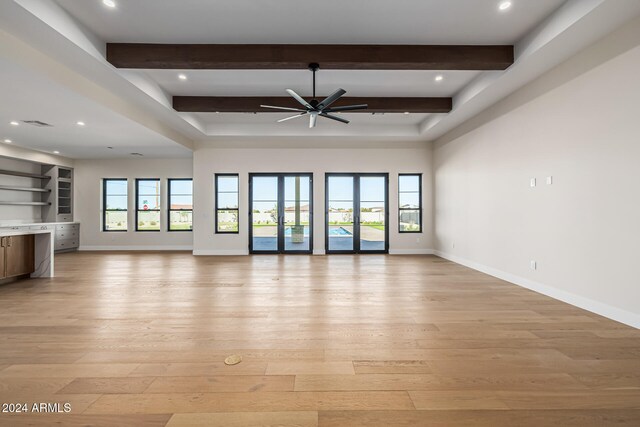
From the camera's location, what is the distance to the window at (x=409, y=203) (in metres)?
8.91

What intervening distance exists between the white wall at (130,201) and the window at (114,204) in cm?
13

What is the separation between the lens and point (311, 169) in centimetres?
875

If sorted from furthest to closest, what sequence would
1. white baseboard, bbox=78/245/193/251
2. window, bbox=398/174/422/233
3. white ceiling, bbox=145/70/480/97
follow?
white baseboard, bbox=78/245/193/251 < window, bbox=398/174/422/233 < white ceiling, bbox=145/70/480/97

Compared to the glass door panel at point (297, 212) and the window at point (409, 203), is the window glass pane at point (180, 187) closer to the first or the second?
the glass door panel at point (297, 212)

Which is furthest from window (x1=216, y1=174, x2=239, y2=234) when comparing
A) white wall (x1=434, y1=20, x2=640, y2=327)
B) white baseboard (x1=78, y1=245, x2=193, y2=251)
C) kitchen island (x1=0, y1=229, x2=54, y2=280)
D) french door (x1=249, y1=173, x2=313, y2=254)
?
white wall (x1=434, y1=20, x2=640, y2=327)

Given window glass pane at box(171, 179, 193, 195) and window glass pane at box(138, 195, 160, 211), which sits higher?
window glass pane at box(171, 179, 193, 195)

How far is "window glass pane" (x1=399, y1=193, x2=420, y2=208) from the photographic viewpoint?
8.93 metres

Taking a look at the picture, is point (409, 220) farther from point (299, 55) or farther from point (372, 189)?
point (299, 55)

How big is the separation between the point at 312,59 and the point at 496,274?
15.8 feet

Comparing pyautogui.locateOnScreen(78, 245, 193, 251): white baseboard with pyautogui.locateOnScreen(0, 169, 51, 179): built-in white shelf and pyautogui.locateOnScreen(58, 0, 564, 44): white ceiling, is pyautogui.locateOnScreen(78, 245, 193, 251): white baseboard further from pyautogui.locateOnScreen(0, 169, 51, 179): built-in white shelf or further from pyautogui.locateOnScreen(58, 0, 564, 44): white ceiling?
pyautogui.locateOnScreen(58, 0, 564, 44): white ceiling

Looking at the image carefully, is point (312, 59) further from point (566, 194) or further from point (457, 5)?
point (566, 194)

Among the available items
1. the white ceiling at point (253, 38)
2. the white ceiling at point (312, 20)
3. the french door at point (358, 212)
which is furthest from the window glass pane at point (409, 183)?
the white ceiling at point (312, 20)

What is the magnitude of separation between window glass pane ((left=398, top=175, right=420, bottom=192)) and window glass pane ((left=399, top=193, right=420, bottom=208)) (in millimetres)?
171

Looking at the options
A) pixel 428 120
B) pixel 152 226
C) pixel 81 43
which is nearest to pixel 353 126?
pixel 428 120
